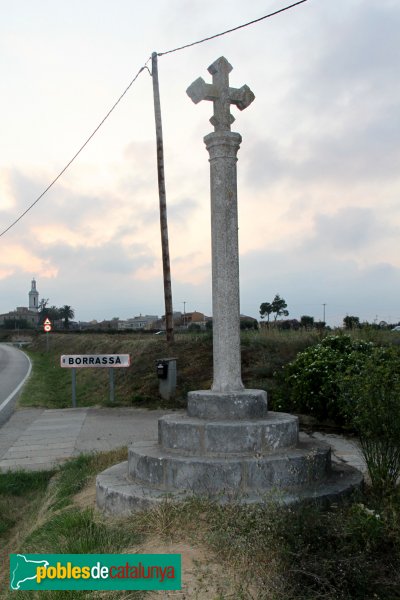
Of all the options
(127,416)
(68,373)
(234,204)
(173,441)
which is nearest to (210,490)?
(173,441)

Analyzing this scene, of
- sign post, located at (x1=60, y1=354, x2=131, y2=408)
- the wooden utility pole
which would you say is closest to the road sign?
sign post, located at (x1=60, y1=354, x2=131, y2=408)

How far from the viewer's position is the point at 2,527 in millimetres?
5582

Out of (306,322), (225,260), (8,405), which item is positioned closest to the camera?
(225,260)

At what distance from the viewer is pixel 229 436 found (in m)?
4.87

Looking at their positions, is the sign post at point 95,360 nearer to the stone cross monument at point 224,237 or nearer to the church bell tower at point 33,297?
the stone cross monument at point 224,237

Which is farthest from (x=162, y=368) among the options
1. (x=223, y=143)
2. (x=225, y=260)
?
(x=223, y=143)

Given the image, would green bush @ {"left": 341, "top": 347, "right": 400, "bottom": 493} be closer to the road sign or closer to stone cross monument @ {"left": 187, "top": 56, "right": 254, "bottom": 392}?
stone cross monument @ {"left": 187, "top": 56, "right": 254, "bottom": 392}

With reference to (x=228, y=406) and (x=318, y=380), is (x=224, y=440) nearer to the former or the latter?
(x=228, y=406)

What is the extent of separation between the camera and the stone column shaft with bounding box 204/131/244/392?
18.3 feet

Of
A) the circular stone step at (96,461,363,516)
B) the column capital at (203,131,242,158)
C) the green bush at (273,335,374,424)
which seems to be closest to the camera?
the circular stone step at (96,461,363,516)

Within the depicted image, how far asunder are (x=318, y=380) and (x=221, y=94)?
5.29 meters

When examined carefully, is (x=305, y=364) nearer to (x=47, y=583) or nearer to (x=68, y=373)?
(x=47, y=583)

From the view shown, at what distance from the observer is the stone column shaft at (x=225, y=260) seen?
558cm

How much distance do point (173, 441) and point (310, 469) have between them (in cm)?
117
